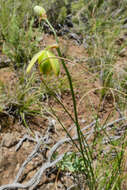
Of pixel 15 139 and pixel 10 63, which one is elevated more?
pixel 10 63

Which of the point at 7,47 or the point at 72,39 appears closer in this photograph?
the point at 7,47

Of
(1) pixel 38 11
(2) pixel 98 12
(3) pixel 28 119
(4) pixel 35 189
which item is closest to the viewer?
(1) pixel 38 11

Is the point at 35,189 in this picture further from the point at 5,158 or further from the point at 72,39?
the point at 72,39

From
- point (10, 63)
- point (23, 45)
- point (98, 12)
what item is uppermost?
point (98, 12)

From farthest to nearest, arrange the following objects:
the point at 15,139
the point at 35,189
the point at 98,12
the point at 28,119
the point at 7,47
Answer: the point at 98,12
the point at 7,47
the point at 28,119
the point at 15,139
the point at 35,189

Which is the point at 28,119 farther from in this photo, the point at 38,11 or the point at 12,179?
the point at 38,11

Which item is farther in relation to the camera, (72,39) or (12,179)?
(72,39)

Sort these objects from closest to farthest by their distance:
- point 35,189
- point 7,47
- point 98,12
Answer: point 35,189
point 7,47
point 98,12

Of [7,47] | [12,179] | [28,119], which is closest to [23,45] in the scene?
[7,47]

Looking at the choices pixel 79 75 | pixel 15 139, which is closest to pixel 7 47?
pixel 79 75
